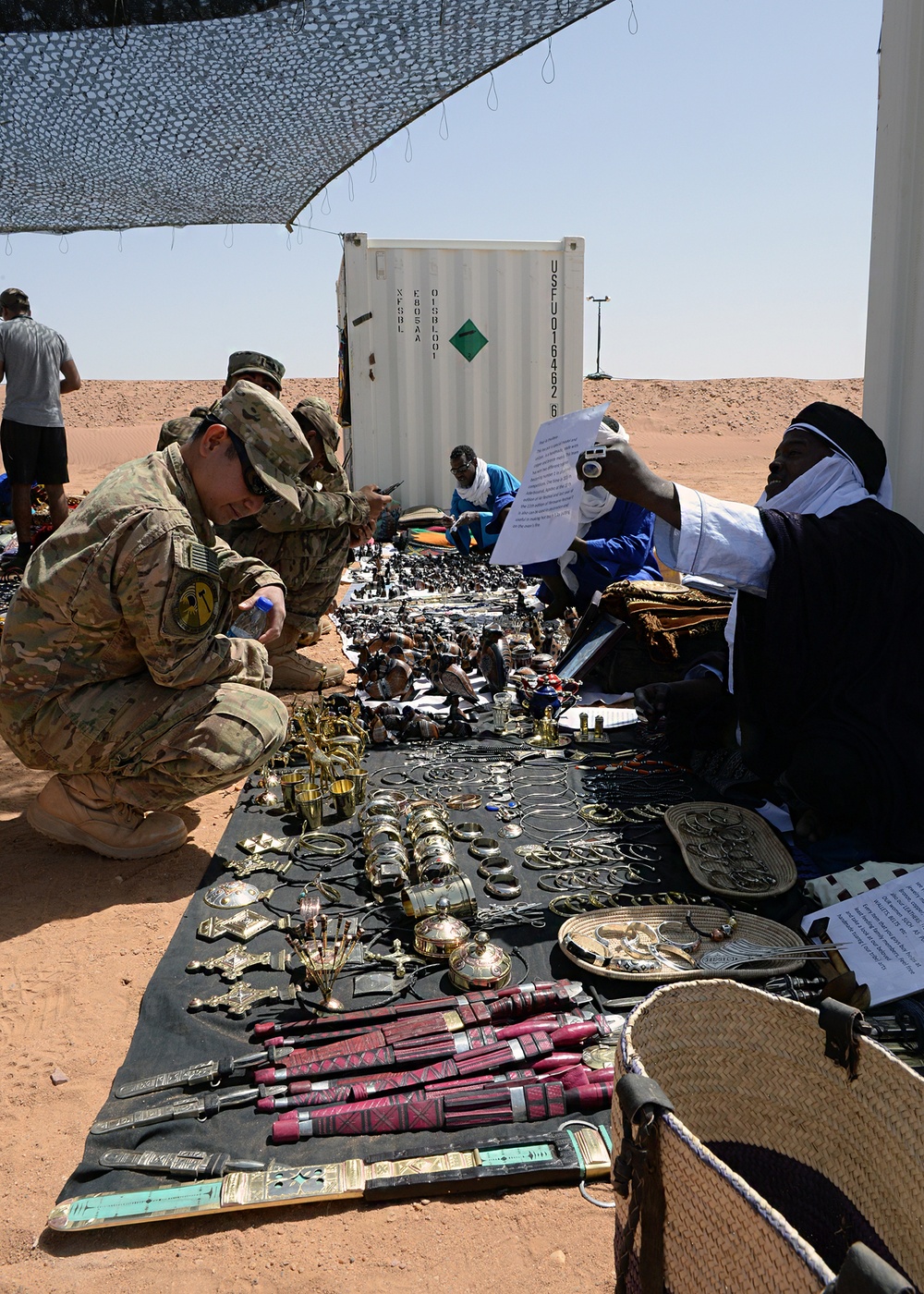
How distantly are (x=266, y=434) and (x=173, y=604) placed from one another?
2.70 ft

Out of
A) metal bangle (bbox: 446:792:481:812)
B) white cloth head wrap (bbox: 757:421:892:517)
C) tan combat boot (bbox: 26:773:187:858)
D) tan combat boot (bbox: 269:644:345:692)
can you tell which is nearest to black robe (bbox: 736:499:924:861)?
white cloth head wrap (bbox: 757:421:892:517)

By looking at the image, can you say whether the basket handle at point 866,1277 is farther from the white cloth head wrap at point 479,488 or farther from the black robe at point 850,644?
the white cloth head wrap at point 479,488

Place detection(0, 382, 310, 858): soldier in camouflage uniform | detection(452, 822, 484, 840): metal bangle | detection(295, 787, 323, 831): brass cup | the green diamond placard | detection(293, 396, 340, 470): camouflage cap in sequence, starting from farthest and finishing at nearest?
1. the green diamond placard
2. detection(293, 396, 340, 470): camouflage cap
3. detection(295, 787, 323, 831): brass cup
4. detection(452, 822, 484, 840): metal bangle
5. detection(0, 382, 310, 858): soldier in camouflage uniform

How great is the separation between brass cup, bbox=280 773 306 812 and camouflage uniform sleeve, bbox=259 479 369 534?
6.86 feet

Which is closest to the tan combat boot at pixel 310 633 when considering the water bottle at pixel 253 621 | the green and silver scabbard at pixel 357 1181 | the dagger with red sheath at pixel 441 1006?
the water bottle at pixel 253 621

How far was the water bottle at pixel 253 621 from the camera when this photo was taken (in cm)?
436

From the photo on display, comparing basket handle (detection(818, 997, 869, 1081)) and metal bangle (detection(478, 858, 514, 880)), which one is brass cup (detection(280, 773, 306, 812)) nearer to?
metal bangle (detection(478, 858, 514, 880))

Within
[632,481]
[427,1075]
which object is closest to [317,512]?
[632,481]

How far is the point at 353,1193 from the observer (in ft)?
6.94

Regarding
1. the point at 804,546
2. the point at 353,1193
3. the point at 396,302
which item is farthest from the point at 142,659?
the point at 396,302

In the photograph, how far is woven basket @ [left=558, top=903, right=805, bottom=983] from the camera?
2832 millimetres

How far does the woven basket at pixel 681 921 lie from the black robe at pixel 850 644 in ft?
2.34

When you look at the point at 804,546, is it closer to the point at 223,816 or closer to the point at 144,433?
the point at 223,816

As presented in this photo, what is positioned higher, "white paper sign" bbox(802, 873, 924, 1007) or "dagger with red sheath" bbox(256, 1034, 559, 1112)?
"white paper sign" bbox(802, 873, 924, 1007)
